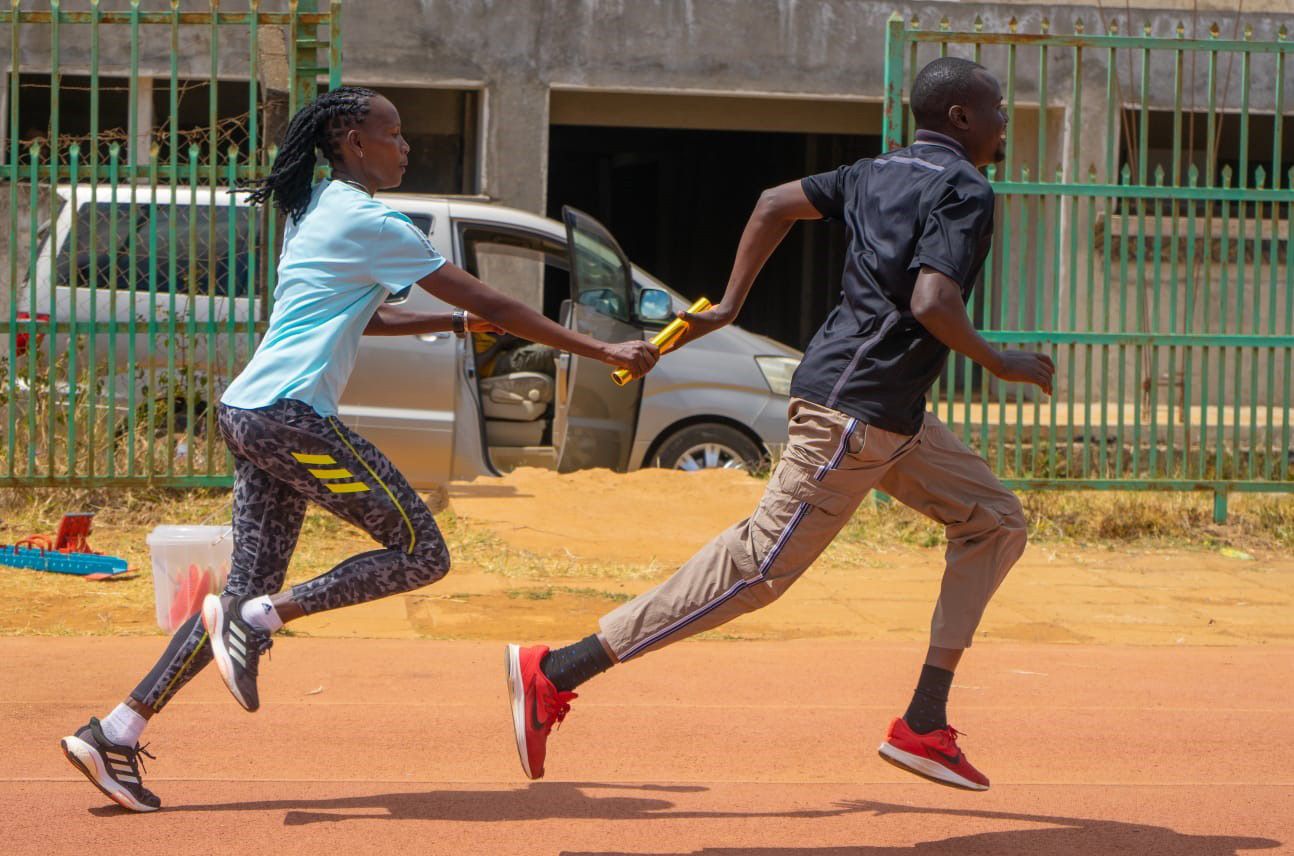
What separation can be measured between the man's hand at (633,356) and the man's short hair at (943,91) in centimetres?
93

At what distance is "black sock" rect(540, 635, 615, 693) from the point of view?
13.5ft

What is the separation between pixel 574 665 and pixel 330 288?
1117mm

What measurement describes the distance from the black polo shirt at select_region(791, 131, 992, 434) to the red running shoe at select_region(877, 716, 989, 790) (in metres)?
0.78

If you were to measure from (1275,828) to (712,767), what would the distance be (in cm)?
153

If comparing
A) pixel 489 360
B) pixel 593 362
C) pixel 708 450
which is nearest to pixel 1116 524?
pixel 708 450

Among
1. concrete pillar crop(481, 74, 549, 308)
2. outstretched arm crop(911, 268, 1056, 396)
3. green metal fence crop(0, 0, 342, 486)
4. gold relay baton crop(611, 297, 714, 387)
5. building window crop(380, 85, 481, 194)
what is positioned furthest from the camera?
building window crop(380, 85, 481, 194)

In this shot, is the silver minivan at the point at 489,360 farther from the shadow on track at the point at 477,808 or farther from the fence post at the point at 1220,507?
the shadow on track at the point at 477,808

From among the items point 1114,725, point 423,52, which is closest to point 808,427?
point 1114,725

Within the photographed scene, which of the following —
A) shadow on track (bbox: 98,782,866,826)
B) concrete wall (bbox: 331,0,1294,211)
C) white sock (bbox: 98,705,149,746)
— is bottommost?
shadow on track (bbox: 98,782,866,826)

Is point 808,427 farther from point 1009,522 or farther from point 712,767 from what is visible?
point 712,767

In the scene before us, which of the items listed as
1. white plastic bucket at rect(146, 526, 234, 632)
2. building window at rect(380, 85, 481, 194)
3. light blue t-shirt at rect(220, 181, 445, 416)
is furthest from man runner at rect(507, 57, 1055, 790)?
building window at rect(380, 85, 481, 194)

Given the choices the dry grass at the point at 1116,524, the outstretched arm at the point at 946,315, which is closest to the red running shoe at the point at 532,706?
the outstretched arm at the point at 946,315

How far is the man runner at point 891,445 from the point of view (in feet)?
13.2

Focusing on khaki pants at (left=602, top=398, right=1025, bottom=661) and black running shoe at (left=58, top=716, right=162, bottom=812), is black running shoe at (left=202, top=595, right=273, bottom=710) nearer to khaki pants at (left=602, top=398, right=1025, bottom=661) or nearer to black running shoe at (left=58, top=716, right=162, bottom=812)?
black running shoe at (left=58, top=716, right=162, bottom=812)
